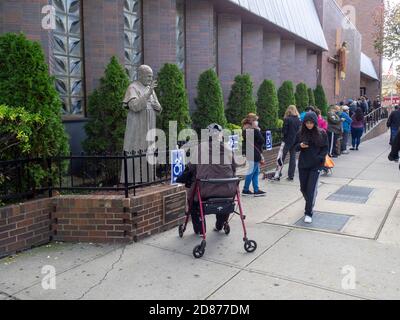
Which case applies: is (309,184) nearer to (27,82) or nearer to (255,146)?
(255,146)

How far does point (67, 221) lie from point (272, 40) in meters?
12.5

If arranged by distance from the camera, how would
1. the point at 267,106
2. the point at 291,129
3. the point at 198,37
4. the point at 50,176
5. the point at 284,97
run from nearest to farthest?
1. the point at 50,176
2. the point at 291,129
3. the point at 198,37
4. the point at 267,106
5. the point at 284,97

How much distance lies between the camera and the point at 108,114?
7434 millimetres

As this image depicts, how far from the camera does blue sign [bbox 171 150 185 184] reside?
234 inches

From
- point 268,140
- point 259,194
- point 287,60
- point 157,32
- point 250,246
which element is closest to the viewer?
point 250,246

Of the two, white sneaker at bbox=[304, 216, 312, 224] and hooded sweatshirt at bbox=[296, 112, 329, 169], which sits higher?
hooded sweatshirt at bbox=[296, 112, 329, 169]

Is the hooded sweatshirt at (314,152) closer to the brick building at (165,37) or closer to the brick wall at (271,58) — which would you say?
the brick building at (165,37)

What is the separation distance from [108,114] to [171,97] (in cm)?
151

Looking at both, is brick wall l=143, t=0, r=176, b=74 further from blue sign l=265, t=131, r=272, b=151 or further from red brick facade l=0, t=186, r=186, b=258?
red brick facade l=0, t=186, r=186, b=258

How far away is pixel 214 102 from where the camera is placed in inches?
395

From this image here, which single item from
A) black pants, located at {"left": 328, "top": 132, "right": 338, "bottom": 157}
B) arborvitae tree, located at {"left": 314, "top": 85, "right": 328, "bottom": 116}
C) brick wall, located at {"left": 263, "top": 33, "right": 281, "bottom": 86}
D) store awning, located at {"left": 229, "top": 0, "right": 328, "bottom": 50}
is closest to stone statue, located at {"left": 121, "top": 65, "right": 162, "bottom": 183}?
store awning, located at {"left": 229, "top": 0, "right": 328, "bottom": 50}

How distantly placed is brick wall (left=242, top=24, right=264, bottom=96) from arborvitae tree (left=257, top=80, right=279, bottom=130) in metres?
1.37

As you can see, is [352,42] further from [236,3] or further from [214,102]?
[214,102]

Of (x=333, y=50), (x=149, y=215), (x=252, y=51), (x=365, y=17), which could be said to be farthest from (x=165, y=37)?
(x=365, y=17)
